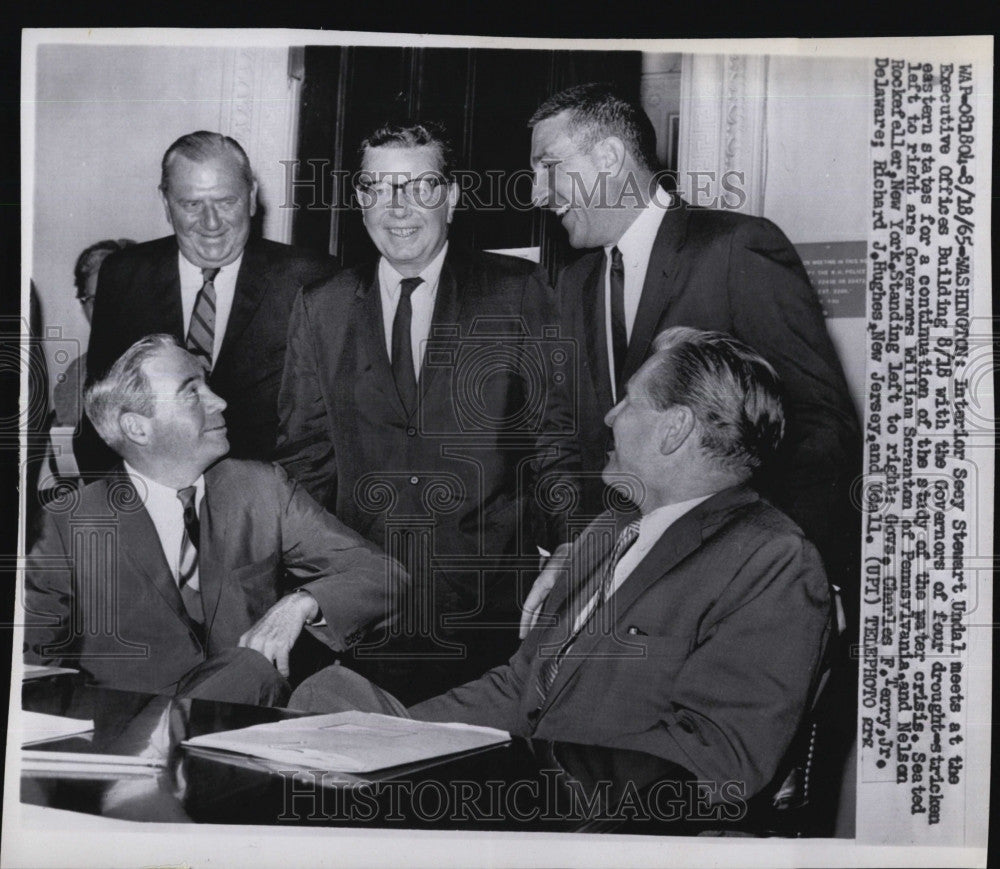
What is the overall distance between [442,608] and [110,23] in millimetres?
1695

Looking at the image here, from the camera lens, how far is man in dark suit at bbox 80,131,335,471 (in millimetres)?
2701

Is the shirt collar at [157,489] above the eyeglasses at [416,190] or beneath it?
beneath

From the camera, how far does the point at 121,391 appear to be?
2.71m

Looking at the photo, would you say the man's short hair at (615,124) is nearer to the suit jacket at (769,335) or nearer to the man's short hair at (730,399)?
the suit jacket at (769,335)

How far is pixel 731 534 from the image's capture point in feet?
8.36

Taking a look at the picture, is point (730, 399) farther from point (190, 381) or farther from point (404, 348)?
point (190, 381)

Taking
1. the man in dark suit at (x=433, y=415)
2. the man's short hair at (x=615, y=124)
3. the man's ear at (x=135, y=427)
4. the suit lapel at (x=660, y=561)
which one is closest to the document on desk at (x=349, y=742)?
the man in dark suit at (x=433, y=415)

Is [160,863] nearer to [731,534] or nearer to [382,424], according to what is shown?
[382,424]

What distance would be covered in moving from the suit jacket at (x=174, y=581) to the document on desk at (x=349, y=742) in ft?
0.66

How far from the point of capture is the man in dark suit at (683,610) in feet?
8.28

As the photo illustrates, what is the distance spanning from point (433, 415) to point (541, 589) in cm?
50

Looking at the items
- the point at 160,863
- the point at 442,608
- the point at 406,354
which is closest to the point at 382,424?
the point at 406,354

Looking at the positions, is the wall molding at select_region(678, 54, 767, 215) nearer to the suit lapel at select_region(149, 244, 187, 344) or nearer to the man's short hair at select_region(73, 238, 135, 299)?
the suit lapel at select_region(149, 244, 187, 344)

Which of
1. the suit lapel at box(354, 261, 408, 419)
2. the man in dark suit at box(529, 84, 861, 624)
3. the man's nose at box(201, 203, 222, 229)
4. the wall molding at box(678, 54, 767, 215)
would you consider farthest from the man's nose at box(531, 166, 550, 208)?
the man's nose at box(201, 203, 222, 229)
